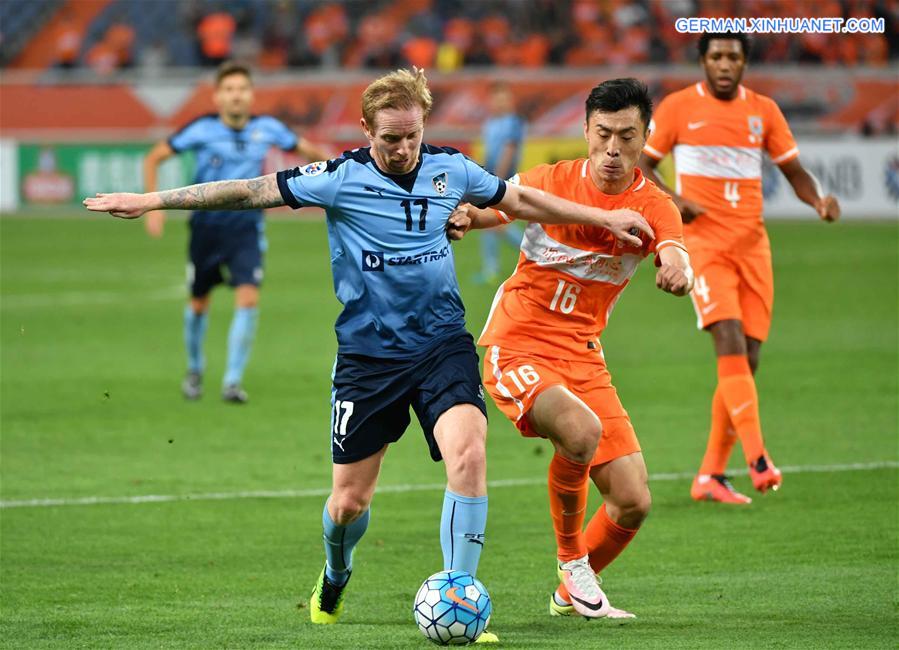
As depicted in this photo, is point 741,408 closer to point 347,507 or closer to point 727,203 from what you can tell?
point 727,203

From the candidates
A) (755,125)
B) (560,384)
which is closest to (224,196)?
(560,384)

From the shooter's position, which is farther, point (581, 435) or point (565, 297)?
point (565, 297)

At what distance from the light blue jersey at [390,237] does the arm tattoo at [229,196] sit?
8 centimetres

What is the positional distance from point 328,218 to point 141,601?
6.08ft

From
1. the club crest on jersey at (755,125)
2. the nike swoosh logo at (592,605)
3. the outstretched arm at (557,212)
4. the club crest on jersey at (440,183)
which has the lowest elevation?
the nike swoosh logo at (592,605)

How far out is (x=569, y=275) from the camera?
6496mm

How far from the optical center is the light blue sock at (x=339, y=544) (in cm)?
605

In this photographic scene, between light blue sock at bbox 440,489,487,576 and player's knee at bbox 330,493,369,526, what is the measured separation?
0.41m

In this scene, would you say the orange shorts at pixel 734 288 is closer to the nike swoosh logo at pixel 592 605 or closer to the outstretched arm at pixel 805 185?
the outstretched arm at pixel 805 185

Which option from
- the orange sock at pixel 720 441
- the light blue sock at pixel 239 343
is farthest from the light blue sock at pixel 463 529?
the light blue sock at pixel 239 343

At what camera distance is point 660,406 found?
39.3ft

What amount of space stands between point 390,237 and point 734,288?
352 centimetres

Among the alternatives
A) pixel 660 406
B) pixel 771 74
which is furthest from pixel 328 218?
pixel 771 74

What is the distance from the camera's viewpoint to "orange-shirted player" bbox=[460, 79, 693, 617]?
243 inches
